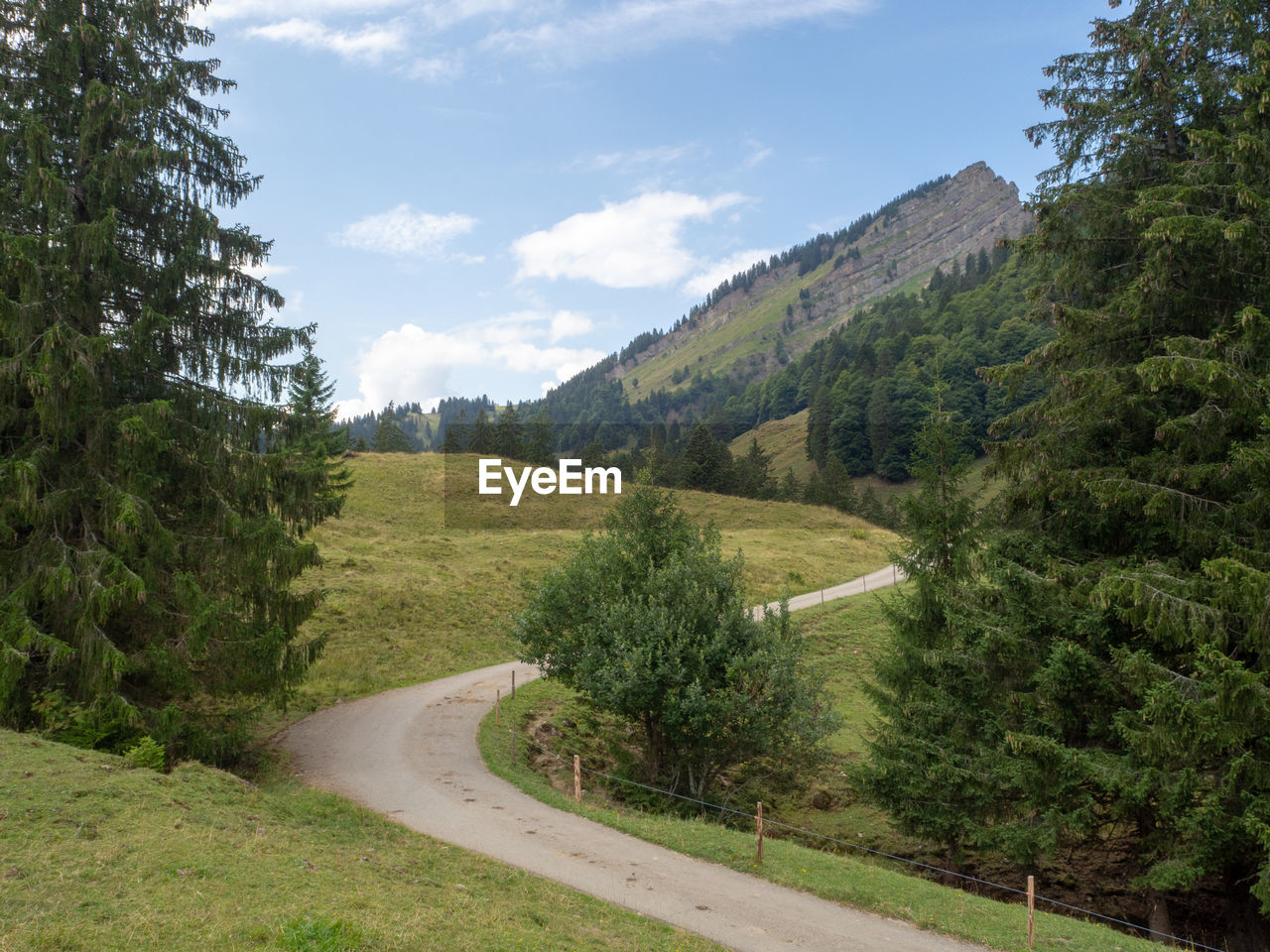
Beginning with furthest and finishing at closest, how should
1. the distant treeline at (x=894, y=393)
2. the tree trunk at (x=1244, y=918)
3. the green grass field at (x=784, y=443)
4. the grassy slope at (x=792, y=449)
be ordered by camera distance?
the green grass field at (x=784, y=443)
the distant treeline at (x=894, y=393)
the grassy slope at (x=792, y=449)
the tree trunk at (x=1244, y=918)

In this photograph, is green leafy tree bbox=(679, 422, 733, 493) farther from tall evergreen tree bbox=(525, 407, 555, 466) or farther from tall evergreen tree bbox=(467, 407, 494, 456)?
tall evergreen tree bbox=(467, 407, 494, 456)

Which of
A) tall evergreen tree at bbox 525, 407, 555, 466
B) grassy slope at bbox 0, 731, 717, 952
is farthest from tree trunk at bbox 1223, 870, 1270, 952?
tall evergreen tree at bbox 525, 407, 555, 466

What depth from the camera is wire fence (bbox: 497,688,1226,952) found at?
12.8 metres

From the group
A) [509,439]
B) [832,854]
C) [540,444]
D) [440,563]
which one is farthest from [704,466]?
[832,854]

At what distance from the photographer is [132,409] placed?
14.1 metres

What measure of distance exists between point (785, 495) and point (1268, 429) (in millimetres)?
79605

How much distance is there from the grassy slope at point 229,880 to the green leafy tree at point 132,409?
2.20 m

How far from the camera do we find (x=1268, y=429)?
12023 millimetres

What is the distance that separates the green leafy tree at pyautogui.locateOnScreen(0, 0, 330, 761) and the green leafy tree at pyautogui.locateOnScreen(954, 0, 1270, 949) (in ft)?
51.3

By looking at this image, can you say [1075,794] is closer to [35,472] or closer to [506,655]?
[35,472]

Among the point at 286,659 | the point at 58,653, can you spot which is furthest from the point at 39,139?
the point at 286,659

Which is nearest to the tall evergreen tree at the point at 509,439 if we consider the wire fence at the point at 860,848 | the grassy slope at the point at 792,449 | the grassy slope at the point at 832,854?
the grassy slope at the point at 792,449

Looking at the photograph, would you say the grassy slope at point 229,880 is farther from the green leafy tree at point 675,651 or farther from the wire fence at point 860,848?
the green leafy tree at point 675,651

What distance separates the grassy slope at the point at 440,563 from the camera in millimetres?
28141
